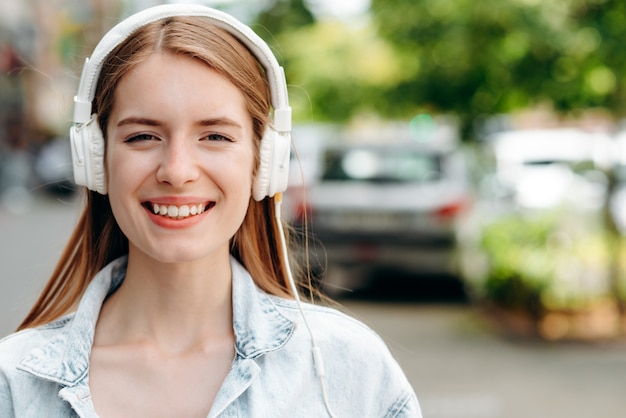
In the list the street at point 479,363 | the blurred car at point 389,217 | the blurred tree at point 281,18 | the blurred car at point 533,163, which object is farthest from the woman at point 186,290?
the blurred tree at point 281,18

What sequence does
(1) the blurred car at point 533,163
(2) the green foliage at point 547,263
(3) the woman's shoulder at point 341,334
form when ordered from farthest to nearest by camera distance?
(1) the blurred car at point 533,163 < (2) the green foliage at point 547,263 < (3) the woman's shoulder at point 341,334

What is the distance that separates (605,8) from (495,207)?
370 inches

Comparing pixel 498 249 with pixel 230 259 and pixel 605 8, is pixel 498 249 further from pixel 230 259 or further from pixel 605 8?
pixel 230 259

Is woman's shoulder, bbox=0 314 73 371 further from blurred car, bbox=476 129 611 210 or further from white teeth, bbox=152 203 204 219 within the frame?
blurred car, bbox=476 129 611 210

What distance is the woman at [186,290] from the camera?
183 cm

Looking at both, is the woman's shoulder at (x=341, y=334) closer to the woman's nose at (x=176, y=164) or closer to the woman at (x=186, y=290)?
the woman at (x=186, y=290)

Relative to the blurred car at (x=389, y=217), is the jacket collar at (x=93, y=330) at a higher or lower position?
higher

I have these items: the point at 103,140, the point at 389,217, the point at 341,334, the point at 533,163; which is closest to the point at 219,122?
the point at 103,140

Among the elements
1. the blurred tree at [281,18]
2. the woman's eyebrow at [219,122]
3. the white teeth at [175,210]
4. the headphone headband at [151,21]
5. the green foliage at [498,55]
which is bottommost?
the white teeth at [175,210]

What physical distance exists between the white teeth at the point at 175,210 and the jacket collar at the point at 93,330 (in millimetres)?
245

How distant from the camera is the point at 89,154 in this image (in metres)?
1.94

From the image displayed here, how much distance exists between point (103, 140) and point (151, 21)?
0.27m

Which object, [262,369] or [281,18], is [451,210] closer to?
[262,369]

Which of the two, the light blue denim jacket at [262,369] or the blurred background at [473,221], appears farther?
the blurred background at [473,221]
